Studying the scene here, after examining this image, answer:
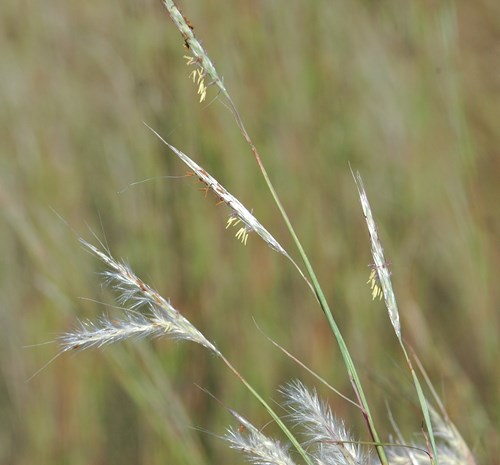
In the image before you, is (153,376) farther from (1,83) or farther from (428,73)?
(1,83)

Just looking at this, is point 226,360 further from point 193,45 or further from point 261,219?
point 261,219

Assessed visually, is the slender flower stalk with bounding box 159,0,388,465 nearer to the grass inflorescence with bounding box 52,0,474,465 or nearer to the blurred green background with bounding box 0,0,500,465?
the grass inflorescence with bounding box 52,0,474,465

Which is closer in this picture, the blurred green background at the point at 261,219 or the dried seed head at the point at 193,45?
the dried seed head at the point at 193,45

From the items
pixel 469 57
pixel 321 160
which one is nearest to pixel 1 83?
pixel 321 160

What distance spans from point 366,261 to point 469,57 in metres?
0.71

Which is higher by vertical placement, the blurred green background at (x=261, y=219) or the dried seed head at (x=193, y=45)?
the dried seed head at (x=193, y=45)

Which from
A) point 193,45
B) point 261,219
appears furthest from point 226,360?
point 261,219

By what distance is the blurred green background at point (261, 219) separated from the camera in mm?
1450

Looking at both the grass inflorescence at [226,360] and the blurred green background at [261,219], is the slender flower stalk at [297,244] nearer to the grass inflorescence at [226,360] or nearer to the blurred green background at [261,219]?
the grass inflorescence at [226,360]

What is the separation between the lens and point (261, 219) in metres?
1.52

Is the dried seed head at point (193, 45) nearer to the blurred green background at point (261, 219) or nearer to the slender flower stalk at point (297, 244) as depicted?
the slender flower stalk at point (297, 244)

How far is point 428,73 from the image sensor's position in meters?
1.57

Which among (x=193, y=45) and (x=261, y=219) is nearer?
(x=193, y=45)

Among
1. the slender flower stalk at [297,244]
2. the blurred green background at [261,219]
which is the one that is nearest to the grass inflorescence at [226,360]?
the slender flower stalk at [297,244]
